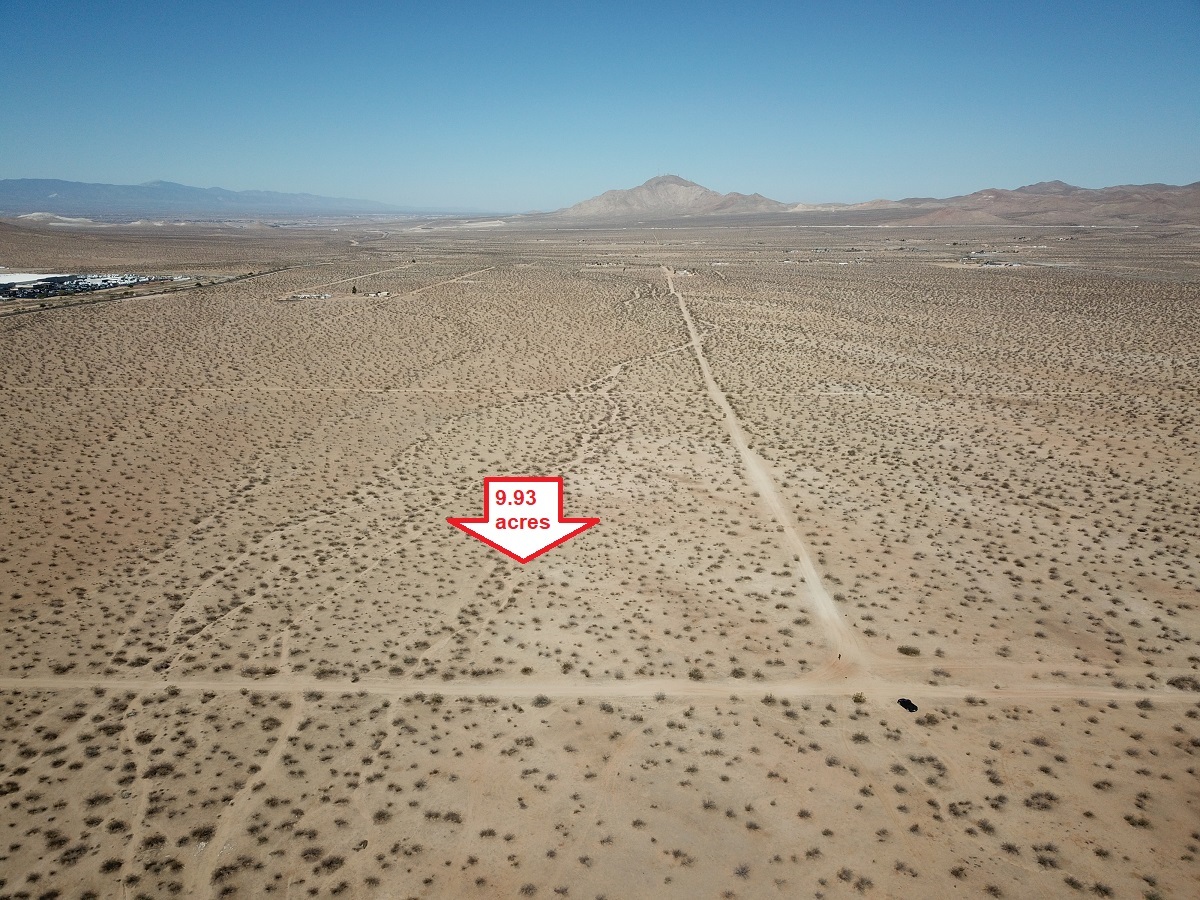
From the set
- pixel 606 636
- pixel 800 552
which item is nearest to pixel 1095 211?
pixel 800 552

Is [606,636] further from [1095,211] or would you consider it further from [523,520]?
[1095,211]

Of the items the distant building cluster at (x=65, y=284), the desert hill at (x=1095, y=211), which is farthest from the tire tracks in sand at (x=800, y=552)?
the desert hill at (x=1095, y=211)

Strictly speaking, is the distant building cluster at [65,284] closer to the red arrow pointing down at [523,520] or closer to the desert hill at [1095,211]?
the red arrow pointing down at [523,520]

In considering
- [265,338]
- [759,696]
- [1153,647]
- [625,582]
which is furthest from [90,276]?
[1153,647]

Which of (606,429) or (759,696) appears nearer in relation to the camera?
(759,696)

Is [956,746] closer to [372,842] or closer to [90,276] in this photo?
[372,842]

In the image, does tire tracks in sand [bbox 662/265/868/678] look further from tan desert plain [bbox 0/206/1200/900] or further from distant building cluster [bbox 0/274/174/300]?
distant building cluster [bbox 0/274/174/300]

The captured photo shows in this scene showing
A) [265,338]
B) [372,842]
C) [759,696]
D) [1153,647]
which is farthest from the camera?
[265,338]

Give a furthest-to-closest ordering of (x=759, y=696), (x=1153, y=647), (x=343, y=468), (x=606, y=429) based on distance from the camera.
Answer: (x=606, y=429) < (x=343, y=468) < (x=1153, y=647) < (x=759, y=696)
